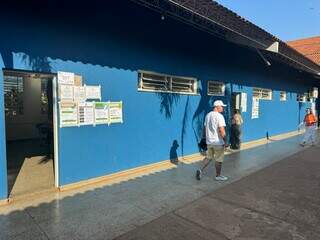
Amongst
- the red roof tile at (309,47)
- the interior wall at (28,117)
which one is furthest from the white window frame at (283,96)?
the interior wall at (28,117)

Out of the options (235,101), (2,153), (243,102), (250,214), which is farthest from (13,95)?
(250,214)

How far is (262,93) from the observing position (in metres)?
13.5

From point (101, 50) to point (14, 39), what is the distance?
1713 mm

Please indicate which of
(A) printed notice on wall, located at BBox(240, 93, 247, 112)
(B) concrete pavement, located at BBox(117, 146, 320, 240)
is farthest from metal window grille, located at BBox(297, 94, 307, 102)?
(B) concrete pavement, located at BBox(117, 146, 320, 240)

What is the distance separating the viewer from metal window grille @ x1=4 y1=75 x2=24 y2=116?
37.3 feet

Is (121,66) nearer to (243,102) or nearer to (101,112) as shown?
(101,112)

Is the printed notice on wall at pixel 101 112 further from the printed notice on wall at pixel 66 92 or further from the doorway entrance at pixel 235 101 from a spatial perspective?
the doorway entrance at pixel 235 101

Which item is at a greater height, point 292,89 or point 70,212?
point 292,89

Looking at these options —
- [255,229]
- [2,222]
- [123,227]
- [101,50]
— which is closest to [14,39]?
[101,50]

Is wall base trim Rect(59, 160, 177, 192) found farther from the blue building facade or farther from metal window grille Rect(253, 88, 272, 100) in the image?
metal window grille Rect(253, 88, 272, 100)

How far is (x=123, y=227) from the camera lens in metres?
4.14

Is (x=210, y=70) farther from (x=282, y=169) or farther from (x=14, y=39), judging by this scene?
(x=14, y=39)

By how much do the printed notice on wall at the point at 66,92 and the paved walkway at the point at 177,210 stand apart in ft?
5.74

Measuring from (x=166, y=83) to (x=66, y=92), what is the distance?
122 inches
